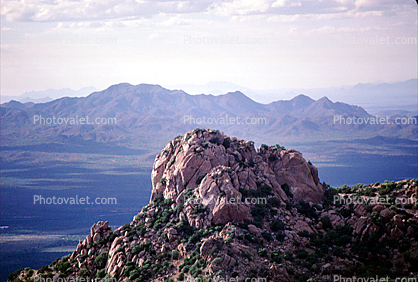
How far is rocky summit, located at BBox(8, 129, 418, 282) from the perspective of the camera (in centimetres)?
3272

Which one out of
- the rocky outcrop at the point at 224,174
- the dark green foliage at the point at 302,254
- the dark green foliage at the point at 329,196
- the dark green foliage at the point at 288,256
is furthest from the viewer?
the dark green foliage at the point at 329,196

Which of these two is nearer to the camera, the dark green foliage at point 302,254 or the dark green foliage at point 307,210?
the dark green foliage at point 302,254

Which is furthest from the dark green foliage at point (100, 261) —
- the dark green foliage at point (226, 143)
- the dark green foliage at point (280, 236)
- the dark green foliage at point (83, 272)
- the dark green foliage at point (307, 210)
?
the dark green foliage at point (307, 210)

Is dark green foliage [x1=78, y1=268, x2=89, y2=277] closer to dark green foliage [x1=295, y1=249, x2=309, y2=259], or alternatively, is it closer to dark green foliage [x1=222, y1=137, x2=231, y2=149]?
dark green foliage [x1=222, y1=137, x2=231, y2=149]

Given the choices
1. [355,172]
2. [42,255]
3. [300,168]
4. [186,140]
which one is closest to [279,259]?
[300,168]

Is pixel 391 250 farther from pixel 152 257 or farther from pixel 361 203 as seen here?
pixel 152 257

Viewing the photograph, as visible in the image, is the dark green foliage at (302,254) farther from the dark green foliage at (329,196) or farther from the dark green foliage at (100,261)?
the dark green foliage at (100,261)

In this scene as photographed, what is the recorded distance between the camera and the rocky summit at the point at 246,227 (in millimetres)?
32719

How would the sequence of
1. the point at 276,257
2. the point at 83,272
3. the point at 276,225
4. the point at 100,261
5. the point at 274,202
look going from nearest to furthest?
1. the point at 276,257
2. the point at 276,225
3. the point at 83,272
4. the point at 100,261
5. the point at 274,202

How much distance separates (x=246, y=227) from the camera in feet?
119

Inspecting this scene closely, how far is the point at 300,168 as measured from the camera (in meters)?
43.5

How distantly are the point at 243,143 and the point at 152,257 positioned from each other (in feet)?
51.5

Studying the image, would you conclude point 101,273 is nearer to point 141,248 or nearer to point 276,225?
point 141,248

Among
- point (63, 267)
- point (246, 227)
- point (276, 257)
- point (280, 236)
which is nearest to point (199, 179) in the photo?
point (246, 227)
